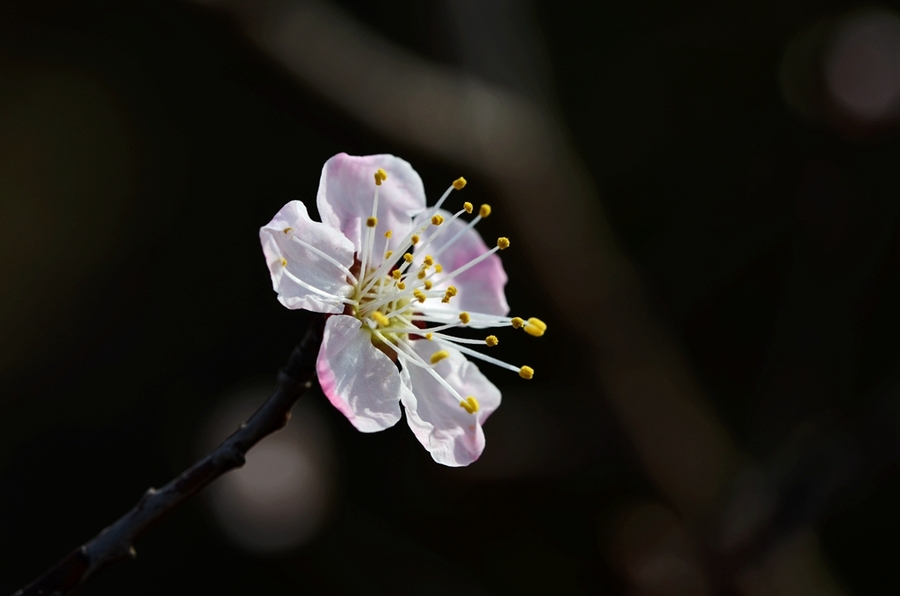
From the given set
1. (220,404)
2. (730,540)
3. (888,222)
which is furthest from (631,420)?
(220,404)

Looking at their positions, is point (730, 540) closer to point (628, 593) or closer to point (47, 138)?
point (628, 593)

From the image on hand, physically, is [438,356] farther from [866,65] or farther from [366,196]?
[866,65]

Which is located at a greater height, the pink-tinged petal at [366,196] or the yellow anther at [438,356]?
the pink-tinged petal at [366,196]

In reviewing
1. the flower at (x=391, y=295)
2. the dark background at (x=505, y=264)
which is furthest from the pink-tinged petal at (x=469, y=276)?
the dark background at (x=505, y=264)

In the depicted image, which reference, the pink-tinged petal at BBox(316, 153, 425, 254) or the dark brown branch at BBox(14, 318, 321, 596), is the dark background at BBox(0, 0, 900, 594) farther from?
the dark brown branch at BBox(14, 318, 321, 596)

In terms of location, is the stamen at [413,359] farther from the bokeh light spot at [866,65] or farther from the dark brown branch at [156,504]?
the bokeh light spot at [866,65]
